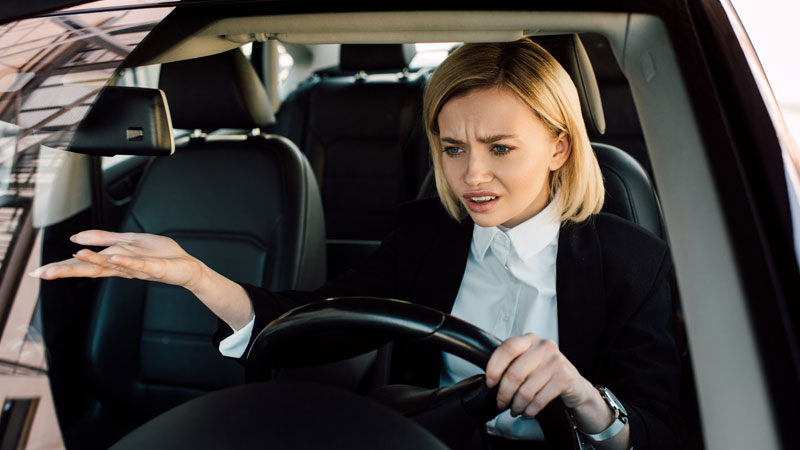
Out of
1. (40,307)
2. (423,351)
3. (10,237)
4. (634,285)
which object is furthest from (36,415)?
(634,285)

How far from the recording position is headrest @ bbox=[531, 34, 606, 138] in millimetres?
1025

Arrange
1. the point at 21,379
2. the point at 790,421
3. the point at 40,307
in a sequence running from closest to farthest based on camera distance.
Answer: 1. the point at 790,421
2. the point at 21,379
3. the point at 40,307

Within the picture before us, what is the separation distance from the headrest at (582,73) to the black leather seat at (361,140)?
1.72 metres

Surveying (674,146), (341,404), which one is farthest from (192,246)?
(674,146)

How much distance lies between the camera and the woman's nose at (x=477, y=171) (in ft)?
3.20

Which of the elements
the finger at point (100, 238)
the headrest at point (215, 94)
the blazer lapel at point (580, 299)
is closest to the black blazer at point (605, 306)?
the blazer lapel at point (580, 299)

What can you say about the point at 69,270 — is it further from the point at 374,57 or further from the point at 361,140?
the point at 361,140

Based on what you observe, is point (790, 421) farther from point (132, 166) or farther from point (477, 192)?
point (132, 166)

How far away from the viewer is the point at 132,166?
2223 millimetres

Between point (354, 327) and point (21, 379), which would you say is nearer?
point (354, 327)

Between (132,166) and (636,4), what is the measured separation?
Answer: 1.99 metres

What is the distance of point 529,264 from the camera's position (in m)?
1.11

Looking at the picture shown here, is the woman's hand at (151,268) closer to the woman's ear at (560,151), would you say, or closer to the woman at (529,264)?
the woman at (529,264)

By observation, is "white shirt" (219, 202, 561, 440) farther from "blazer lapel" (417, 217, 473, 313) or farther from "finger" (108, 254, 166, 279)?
"finger" (108, 254, 166, 279)
